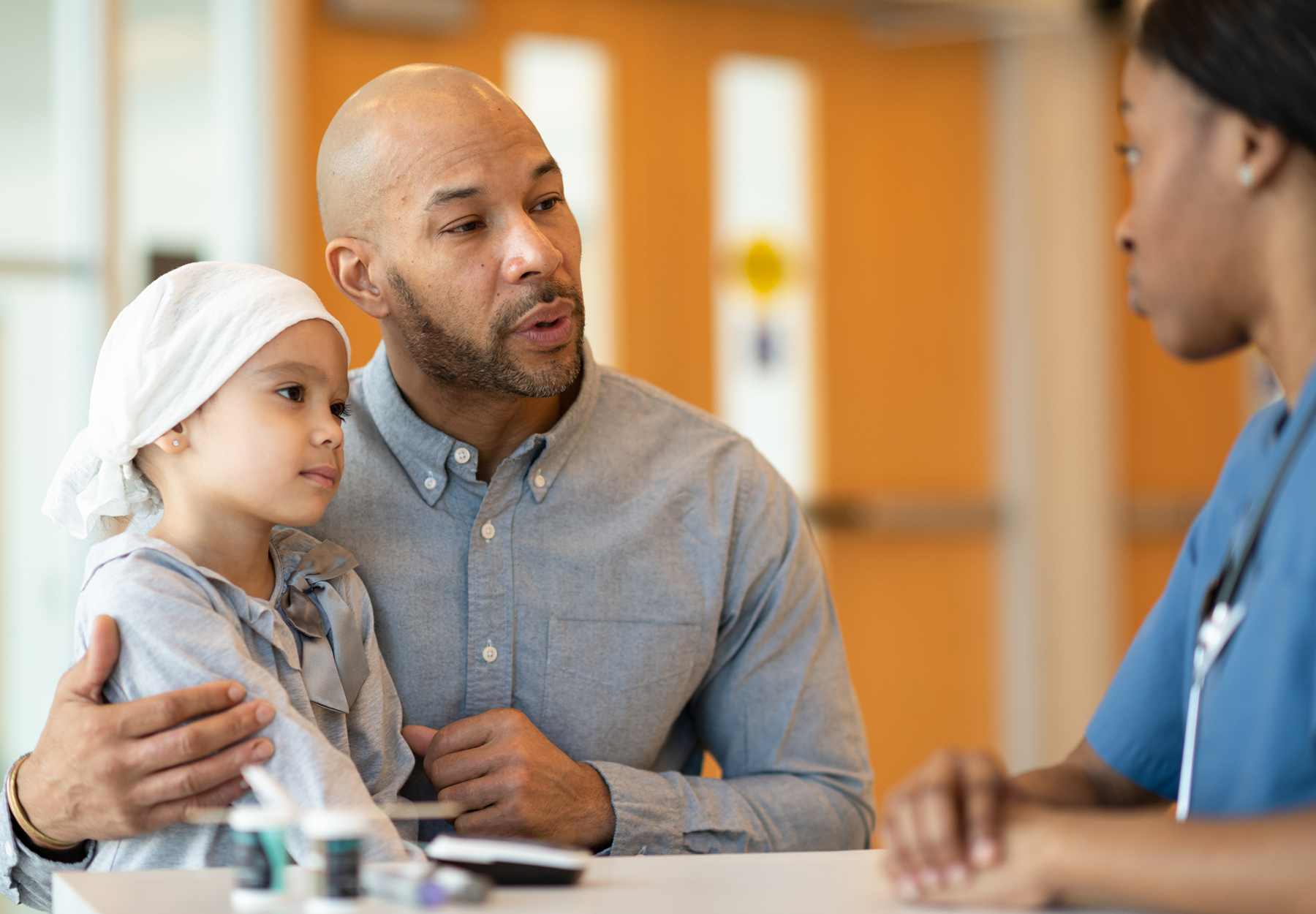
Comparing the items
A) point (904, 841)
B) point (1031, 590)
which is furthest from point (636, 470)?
point (1031, 590)

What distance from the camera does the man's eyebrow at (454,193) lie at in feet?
5.44

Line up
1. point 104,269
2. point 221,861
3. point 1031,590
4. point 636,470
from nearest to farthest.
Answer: point 221,861
point 636,470
point 104,269
point 1031,590

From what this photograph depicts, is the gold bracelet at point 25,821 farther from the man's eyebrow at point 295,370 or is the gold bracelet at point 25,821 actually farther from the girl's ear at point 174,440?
the man's eyebrow at point 295,370

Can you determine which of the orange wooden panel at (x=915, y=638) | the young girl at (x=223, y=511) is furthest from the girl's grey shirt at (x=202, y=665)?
the orange wooden panel at (x=915, y=638)

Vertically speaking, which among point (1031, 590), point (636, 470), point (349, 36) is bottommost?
point (1031, 590)

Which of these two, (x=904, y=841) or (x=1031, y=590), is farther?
(x=1031, y=590)

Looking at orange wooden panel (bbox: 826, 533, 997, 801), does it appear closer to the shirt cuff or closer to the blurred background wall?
the blurred background wall

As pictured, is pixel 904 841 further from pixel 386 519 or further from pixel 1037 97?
pixel 1037 97

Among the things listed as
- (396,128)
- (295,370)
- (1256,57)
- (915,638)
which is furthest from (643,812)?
(915,638)

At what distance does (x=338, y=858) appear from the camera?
35.6 inches

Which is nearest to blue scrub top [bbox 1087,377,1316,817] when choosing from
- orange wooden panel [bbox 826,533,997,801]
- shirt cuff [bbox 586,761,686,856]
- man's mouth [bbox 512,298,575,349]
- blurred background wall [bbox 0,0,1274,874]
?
shirt cuff [bbox 586,761,686,856]

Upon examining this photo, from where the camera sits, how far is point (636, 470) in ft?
5.95

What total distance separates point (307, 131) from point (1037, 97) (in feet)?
8.11

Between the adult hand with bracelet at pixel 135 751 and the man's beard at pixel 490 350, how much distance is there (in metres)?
0.55
